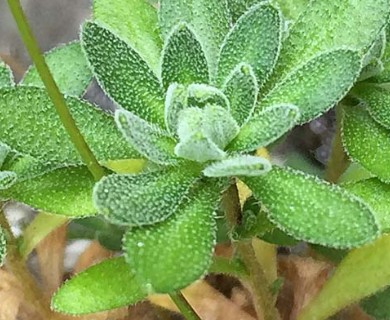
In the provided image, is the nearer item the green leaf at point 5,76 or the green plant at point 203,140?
the green plant at point 203,140

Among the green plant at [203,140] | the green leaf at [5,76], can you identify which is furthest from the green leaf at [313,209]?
the green leaf at [5,76]

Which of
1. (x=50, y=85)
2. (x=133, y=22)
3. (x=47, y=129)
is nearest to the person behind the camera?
(x=50, y=85)

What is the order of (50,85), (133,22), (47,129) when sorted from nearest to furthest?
(50,85) → (47,129) → (133,22)

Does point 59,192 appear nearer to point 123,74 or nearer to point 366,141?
point 123,74

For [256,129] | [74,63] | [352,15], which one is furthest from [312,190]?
[74,63]

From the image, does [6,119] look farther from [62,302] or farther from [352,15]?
[352,15]

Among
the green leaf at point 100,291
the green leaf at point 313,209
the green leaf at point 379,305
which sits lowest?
the green leaf at point 379,305

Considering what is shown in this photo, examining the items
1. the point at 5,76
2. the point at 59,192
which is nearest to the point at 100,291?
the point at 59,192

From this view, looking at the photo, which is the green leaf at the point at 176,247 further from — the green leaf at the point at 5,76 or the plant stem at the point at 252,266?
the green leaf at the point at 5,76
